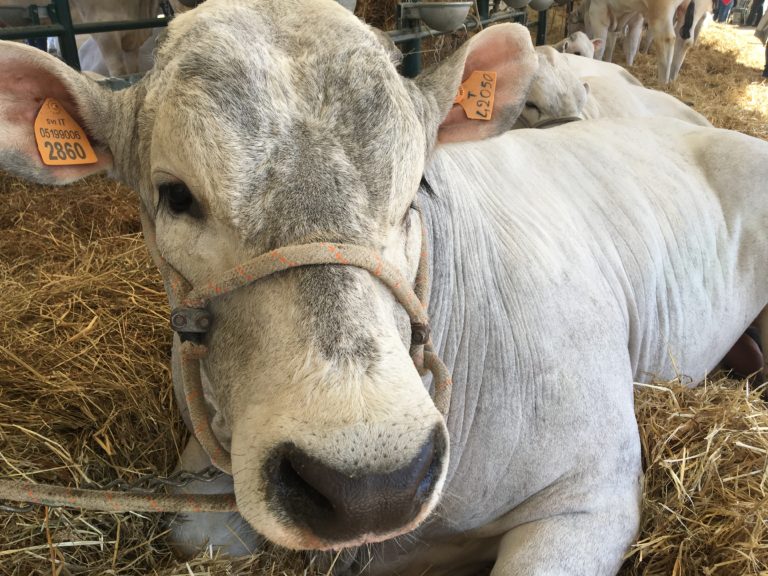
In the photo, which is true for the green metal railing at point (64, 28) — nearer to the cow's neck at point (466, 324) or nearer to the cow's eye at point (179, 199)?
the cow's neck at point (466, 324)

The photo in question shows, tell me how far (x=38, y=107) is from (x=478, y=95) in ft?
3.95

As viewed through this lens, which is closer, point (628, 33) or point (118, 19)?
point (118, 19)

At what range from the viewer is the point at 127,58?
20.7 feet

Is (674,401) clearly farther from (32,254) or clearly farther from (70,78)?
(32,254)

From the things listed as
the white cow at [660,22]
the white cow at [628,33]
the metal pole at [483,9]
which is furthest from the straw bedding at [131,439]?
the white cow at [628,33]

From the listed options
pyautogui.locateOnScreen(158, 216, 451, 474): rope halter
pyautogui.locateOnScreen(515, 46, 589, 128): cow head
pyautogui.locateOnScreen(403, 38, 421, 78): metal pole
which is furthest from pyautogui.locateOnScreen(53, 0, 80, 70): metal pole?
pyautogui.locateOnScreen(158, 216, 451, 474): rope halter

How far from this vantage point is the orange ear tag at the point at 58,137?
168cm

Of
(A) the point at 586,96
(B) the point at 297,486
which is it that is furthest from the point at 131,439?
(A) the point at 586,96

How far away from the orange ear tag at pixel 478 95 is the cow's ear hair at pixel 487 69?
0.02 m

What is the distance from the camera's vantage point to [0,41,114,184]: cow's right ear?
5.33 ft

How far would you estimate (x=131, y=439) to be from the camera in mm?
2275

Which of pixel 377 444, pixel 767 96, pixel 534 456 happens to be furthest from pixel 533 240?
pixel 767 96

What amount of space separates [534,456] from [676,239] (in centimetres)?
146

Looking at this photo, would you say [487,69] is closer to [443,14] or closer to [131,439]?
[131,439]
